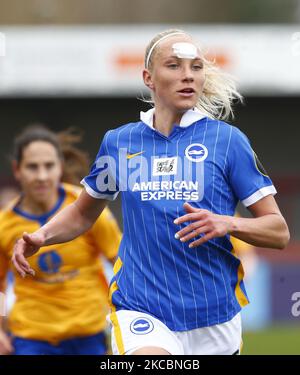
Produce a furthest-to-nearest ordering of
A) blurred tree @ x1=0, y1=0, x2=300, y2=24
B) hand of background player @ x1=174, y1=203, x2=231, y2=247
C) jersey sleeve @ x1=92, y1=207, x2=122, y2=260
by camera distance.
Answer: blurred tree @ x1=0, y1=0, x2=300, y2=24, jersey sleeve @ x1=92, y1=207, x2=122, y2=260, hand of background player @ x1=174, y1=203, x2=231, y2=247

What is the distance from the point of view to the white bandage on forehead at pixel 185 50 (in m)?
4.73

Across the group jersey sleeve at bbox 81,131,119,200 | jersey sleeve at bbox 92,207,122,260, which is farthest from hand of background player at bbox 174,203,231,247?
jersey sleeve at bbox 92,207,122,260

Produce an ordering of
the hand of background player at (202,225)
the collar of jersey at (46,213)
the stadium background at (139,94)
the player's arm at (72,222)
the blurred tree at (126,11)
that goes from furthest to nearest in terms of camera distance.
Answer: the blurred tree at (126,11) → the stadium background at (139,94) → the collar of jersey at (46,213) → the player's arm at (72,222) → the hand of background player at (202,225)

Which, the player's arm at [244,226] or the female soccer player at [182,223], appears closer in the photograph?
the player's arm at [244,226]

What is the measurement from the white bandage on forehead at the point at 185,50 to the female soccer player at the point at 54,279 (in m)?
2.02

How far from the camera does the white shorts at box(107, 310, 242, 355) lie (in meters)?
4.58

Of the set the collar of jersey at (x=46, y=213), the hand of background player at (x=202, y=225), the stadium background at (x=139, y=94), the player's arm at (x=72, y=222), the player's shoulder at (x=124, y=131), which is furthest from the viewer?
the stadium background at (x=139, y=94)

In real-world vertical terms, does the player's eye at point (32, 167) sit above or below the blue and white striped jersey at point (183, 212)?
above

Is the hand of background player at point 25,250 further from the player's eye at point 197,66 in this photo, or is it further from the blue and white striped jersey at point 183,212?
the player's eye at point 197,66

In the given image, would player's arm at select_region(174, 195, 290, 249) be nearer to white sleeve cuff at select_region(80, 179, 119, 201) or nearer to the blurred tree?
white sleeve cuff at select_region(80, 179, 119, 201)

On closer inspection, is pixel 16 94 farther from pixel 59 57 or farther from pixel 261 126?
pixel 261 126

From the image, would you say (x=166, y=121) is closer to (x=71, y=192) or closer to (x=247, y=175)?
(x=247, y=175)

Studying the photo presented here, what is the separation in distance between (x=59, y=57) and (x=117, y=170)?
15.8 metres

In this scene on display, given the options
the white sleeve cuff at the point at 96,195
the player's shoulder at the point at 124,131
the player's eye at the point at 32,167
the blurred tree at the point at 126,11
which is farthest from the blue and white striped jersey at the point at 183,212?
the blurred tree at the point at 126,11
